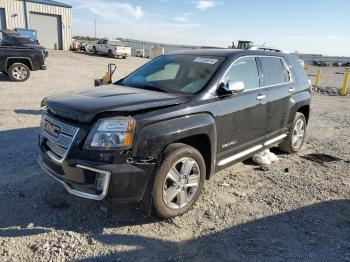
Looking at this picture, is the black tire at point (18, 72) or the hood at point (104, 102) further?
the black tire at point (18, 72)

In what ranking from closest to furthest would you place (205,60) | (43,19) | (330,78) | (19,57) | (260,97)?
(205,60) → (260,97) → (19,57) → (330,78) → (43,19)

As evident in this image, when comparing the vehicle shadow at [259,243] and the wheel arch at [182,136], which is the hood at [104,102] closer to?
the wheel arch at [182,136]

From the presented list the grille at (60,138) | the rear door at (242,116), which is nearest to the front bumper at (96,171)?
the grille at (60,138)

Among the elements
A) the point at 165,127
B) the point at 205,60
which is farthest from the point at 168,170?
the point at 205,60

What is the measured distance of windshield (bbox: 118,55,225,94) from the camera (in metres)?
4.41

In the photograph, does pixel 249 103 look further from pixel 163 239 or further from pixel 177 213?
pixel 163 239

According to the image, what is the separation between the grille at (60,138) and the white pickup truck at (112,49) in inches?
1162

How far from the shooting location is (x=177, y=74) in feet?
15.6

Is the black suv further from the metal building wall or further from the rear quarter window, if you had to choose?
the metal building wall

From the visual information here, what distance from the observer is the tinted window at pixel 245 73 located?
182 inches

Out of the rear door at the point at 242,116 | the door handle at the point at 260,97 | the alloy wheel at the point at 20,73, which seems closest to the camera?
the rear door at the point at 242,116

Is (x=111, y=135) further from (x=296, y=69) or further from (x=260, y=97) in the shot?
(x=296, y=69)

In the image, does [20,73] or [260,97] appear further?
[20,73]

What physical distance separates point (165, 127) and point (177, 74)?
139 centimetres
